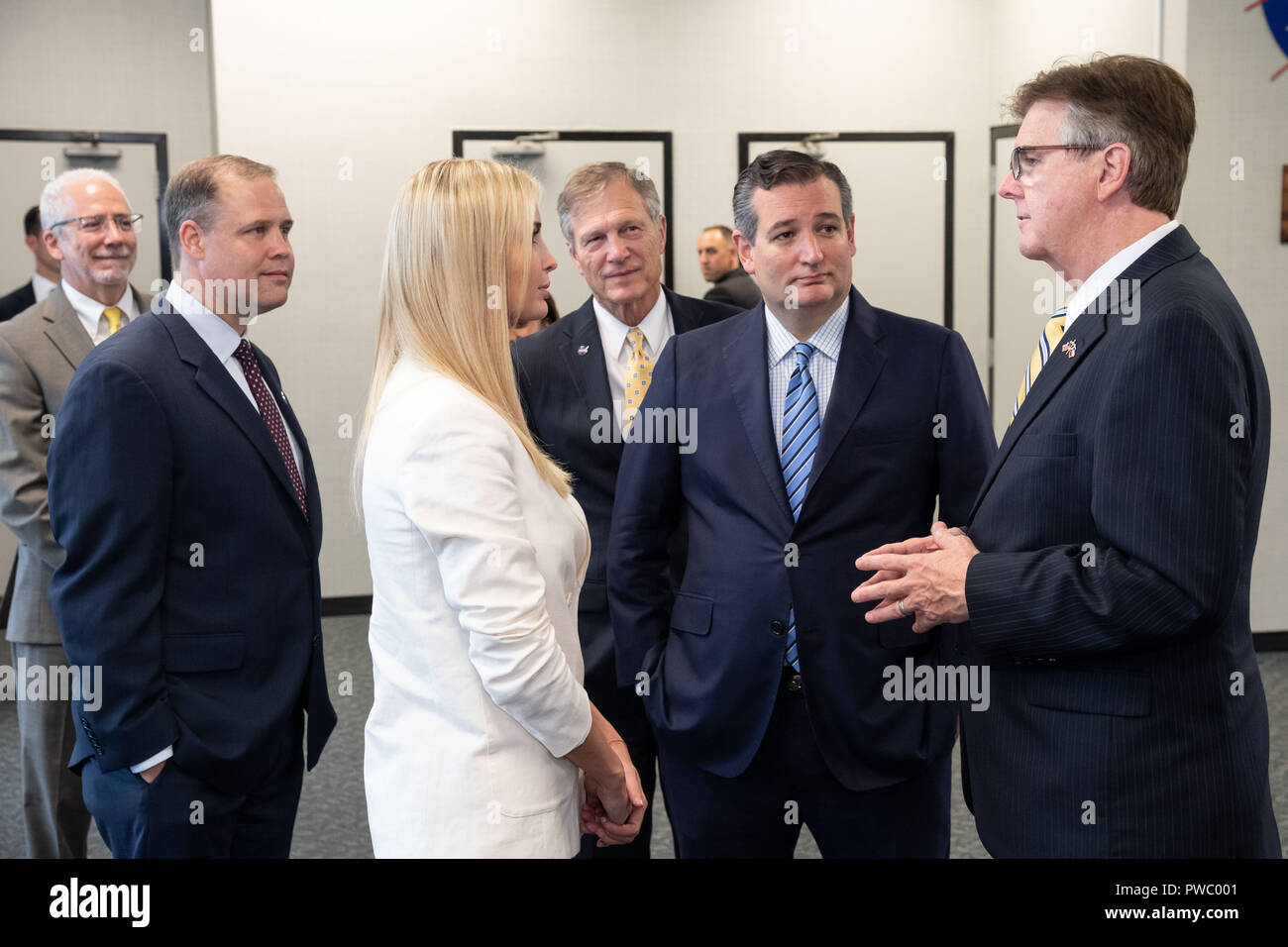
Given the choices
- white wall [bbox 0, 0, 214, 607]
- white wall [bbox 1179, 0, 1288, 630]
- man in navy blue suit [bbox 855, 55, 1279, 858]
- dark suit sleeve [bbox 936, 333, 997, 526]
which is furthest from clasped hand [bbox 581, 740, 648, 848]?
white wall [bbox 0, 0, 214, 607]

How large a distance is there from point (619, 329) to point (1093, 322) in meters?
1.33

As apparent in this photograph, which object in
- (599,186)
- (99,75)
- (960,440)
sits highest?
(99,75)

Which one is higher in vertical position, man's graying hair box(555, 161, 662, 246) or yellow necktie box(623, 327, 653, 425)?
man's graying hair box(555, 161, 662, 246)

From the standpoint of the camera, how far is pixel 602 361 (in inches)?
107

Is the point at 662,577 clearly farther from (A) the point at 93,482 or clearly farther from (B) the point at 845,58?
(B) the point at 845,58

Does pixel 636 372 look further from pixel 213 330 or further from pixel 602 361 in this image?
pixel 213 330

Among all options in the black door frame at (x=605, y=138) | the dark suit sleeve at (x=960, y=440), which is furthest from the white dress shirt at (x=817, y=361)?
the black door frame at (x=605, y=138)

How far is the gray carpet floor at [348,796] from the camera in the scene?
3.42 meters

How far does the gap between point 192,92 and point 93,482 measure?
499 centimetres

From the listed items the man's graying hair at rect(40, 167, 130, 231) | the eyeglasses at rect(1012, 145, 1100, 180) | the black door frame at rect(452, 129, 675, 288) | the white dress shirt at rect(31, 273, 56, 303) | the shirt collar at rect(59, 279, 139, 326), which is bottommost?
the shirt collar at rect(59, 279, 139, 326)

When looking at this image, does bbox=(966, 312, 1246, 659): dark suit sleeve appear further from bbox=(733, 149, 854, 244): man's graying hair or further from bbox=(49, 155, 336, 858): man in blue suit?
bbox=(49, 155, 336, 858): man in blue suit

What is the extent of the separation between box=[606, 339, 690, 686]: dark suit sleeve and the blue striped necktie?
0.23 meters

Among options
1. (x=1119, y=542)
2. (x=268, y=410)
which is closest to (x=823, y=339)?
(x=1119, y=542)

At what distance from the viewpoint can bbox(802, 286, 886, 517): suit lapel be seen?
2.08 metres
